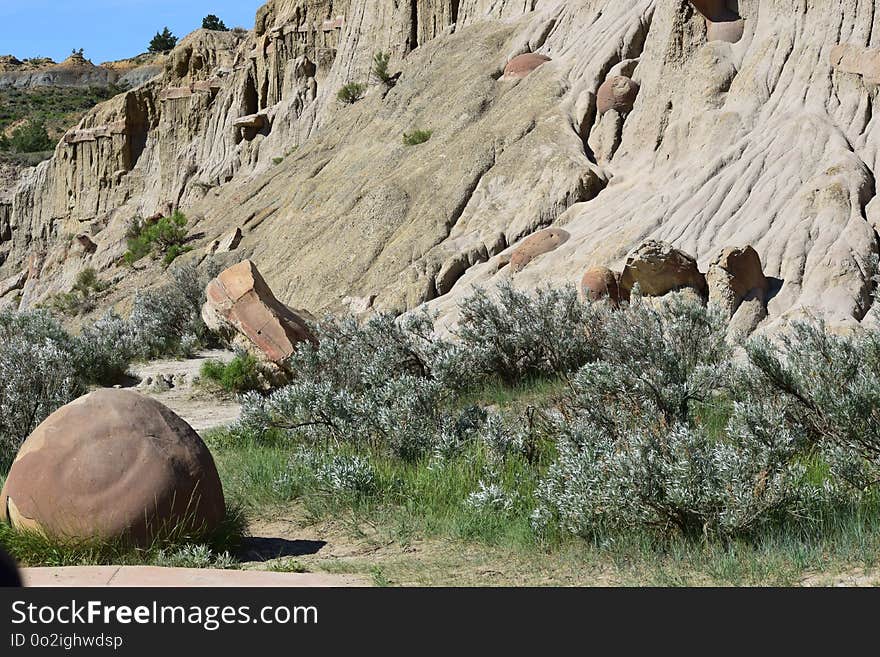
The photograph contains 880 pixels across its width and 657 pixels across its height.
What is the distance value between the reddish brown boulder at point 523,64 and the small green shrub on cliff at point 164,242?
11008 mm

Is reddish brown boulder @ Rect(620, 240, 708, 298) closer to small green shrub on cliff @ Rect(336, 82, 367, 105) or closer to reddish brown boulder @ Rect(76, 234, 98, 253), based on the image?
small green shrub on cliff @ Rect(336, 82, 367, 105)

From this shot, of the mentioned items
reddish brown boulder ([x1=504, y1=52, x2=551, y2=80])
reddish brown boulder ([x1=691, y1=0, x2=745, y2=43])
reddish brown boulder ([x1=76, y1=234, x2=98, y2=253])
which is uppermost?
reddish brown boulder ([x1=504, y1=52, x2=551, y2=80])

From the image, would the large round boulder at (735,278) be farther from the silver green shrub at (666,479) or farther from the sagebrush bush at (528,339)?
the silver green shrub at (666,479)

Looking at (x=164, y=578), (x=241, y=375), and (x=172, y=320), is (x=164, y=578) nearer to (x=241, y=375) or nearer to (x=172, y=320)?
(x=241, y=375)

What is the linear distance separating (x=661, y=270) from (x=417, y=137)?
1175 centimetres

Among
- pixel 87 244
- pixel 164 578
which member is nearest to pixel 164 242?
pixel 87 244

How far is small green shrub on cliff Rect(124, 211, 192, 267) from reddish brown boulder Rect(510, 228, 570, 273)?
13584mm

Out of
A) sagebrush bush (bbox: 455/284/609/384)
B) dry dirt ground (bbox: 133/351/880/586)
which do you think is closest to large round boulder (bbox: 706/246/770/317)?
sagebrush bush (bbox: 455/284/609/384)

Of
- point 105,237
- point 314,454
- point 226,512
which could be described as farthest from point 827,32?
point 105,237

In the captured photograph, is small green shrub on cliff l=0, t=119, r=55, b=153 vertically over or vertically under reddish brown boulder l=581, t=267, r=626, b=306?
over

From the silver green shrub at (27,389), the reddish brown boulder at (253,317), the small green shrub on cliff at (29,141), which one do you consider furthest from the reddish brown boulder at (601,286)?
the small green shrub on cliff at (29,141)

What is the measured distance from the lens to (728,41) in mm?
19391

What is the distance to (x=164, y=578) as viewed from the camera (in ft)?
15.3

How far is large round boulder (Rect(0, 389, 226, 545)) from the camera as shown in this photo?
5637 mm
